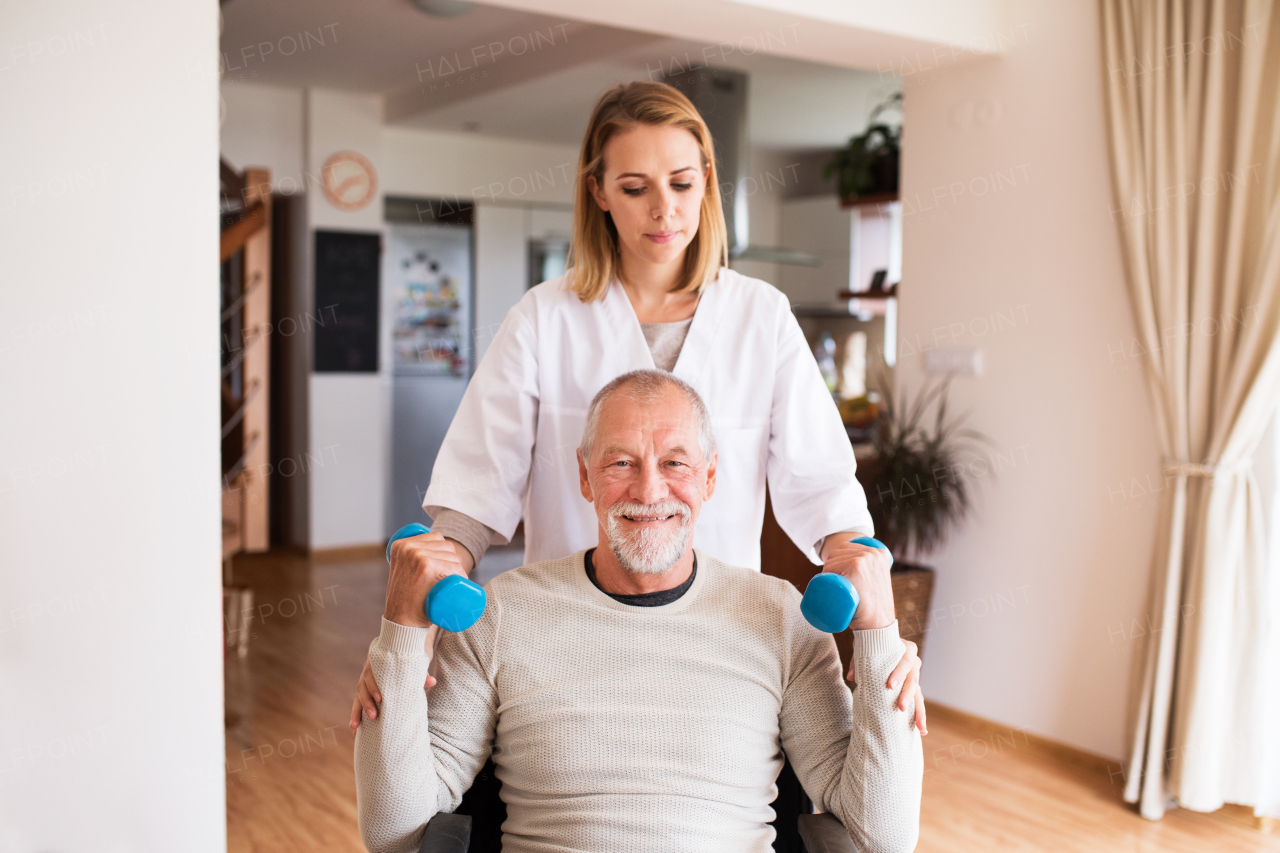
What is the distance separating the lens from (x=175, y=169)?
2.24 m

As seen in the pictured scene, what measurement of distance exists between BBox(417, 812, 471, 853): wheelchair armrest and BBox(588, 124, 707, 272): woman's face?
86 cm

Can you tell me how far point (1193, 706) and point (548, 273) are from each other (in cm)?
503

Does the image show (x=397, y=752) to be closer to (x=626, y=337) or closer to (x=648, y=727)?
(x=648, y=727)

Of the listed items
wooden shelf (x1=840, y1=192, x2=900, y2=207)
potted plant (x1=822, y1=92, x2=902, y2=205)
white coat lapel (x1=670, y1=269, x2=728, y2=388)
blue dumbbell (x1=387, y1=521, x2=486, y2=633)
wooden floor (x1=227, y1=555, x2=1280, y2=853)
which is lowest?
wooden floor (x1=227, y1=555, x2=1280, y2=853)

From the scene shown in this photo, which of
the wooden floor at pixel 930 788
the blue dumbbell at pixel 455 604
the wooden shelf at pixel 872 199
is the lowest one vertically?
the wooden floor at pixel 930 788

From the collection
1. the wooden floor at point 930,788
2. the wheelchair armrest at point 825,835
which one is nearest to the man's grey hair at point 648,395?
the wheelchair armrest at point 825,835

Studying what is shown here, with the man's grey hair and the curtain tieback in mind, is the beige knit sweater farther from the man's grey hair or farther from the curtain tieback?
the curtain tieback

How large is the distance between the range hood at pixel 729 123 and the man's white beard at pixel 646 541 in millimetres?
3804

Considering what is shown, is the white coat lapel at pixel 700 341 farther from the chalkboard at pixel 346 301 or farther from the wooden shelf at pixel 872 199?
the chalkboard at pixel 346 301

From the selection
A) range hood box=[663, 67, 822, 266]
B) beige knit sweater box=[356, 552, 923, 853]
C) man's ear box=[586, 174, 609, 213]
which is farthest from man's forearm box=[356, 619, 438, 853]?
range hood box=[663, 67, 822, 266]

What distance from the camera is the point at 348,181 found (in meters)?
6.26

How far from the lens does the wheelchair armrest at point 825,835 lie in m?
1.38

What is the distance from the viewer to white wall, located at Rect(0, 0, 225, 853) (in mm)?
2117

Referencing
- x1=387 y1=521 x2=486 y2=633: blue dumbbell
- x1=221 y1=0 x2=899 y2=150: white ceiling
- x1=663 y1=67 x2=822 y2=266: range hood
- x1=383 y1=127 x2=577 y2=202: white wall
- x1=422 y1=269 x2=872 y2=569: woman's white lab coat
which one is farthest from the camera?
x1=383 y1=127 x2=577 y2=202: white wall
